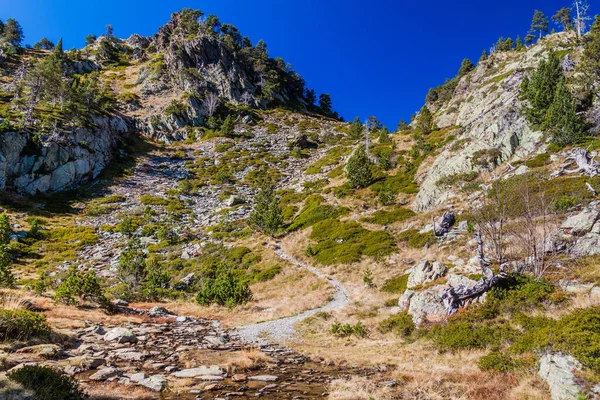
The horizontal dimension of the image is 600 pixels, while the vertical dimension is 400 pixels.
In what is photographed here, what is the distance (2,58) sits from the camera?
9044 centimetres

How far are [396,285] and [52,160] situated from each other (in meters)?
59.4

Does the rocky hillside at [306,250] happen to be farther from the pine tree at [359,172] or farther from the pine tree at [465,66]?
the pine tree at [465,66]

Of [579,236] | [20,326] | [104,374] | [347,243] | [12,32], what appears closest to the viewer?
[104,374]

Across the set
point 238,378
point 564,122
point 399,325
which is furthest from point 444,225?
point 238,378

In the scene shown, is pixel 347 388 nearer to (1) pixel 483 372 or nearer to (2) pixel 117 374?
(1) pixel 483 372

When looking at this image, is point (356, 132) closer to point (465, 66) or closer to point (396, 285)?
point (465, 66)

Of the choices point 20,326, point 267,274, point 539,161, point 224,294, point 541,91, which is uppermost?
point 541,91

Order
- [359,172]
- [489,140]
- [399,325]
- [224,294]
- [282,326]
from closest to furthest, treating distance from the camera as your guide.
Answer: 1. [399,325]
2. [282,326]
3. [224,294]
4. [489,140]
5. [359,172]

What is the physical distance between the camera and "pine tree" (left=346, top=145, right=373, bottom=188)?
150 ft

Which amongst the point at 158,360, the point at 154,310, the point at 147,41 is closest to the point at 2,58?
the point at 147,41

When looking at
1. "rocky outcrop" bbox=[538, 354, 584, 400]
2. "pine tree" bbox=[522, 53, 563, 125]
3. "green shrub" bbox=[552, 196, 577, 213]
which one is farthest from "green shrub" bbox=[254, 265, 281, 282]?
"pine tree" bbox=[522, 53, 563, 125]

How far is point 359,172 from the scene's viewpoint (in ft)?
151

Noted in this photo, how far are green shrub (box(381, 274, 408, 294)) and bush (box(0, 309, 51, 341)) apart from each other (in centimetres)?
1770

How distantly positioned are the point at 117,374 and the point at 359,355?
8156 mm
